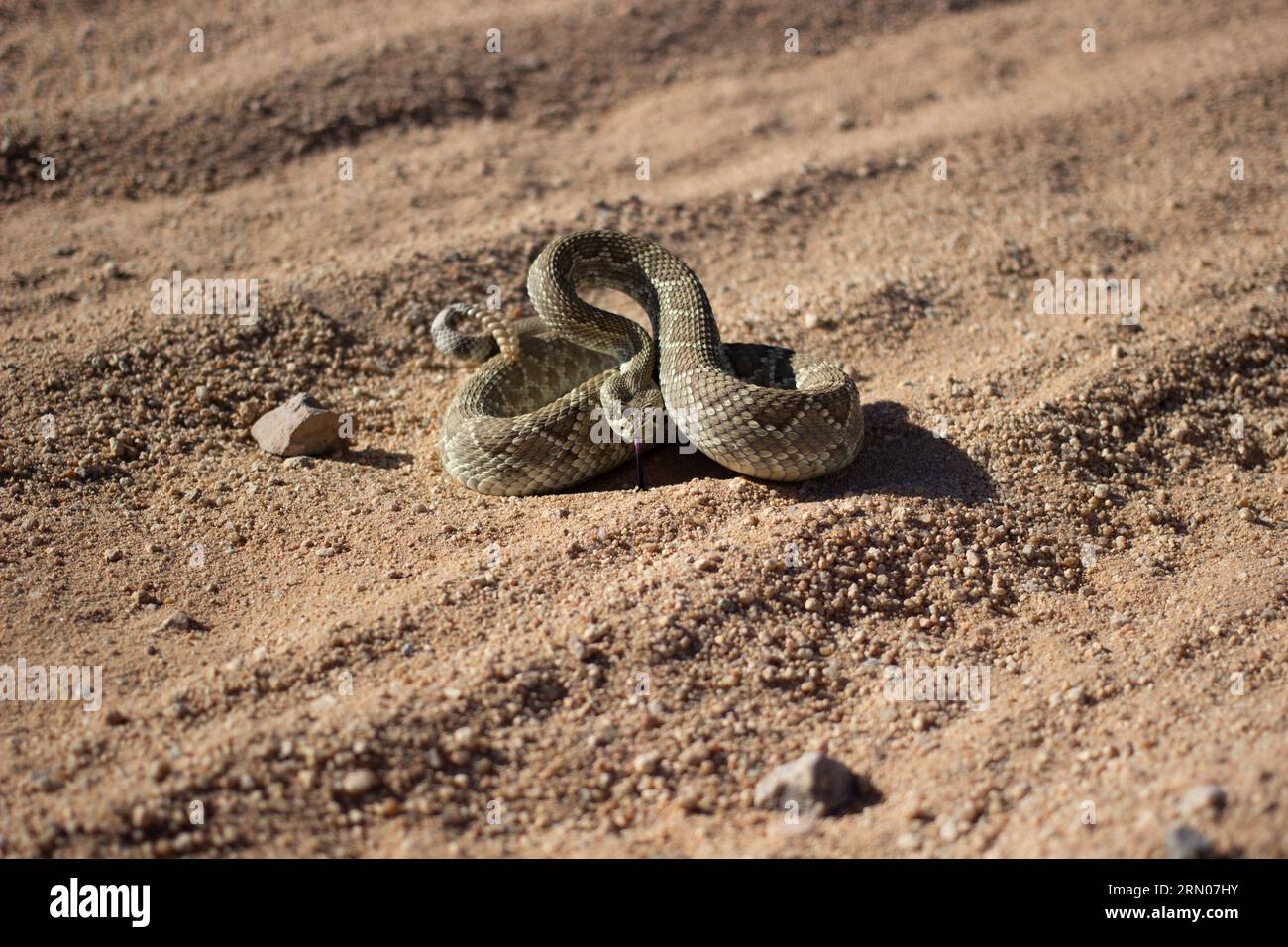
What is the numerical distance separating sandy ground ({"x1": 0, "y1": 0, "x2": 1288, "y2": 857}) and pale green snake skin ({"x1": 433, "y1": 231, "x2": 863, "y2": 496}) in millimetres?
300

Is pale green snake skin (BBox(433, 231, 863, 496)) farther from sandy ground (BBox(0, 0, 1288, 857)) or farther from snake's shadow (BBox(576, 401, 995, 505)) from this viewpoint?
sandy ground (BBox(0, 0, 1288, 857))

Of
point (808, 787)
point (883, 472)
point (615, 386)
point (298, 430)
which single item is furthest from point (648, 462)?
point (808, 787)

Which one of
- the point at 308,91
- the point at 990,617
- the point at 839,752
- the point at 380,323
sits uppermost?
the point at 308,91

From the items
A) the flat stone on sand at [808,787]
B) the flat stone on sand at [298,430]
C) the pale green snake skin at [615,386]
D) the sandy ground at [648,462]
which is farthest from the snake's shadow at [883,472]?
the flat stone on sand at [808,787]

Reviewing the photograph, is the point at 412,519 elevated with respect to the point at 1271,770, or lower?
elevated

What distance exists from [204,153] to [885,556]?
8.40 metres

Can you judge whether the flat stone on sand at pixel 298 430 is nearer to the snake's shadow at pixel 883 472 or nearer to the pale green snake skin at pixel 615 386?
the pale green snake skin at pixel 615 386

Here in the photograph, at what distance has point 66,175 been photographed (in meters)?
10.2

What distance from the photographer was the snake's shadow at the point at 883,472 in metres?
6.65

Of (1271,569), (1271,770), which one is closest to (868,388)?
(1271,569)

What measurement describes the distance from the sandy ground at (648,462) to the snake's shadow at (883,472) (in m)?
0.04

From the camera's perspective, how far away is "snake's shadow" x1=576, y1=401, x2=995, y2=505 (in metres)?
6.65

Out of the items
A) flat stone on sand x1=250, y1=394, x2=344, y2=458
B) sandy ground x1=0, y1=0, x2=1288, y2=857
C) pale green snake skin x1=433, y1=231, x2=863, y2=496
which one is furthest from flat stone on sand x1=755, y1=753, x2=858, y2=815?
flat stone on sand x1=250, y1=394, x2=344, y2=458

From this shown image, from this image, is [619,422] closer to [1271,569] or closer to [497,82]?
[1271,569]
